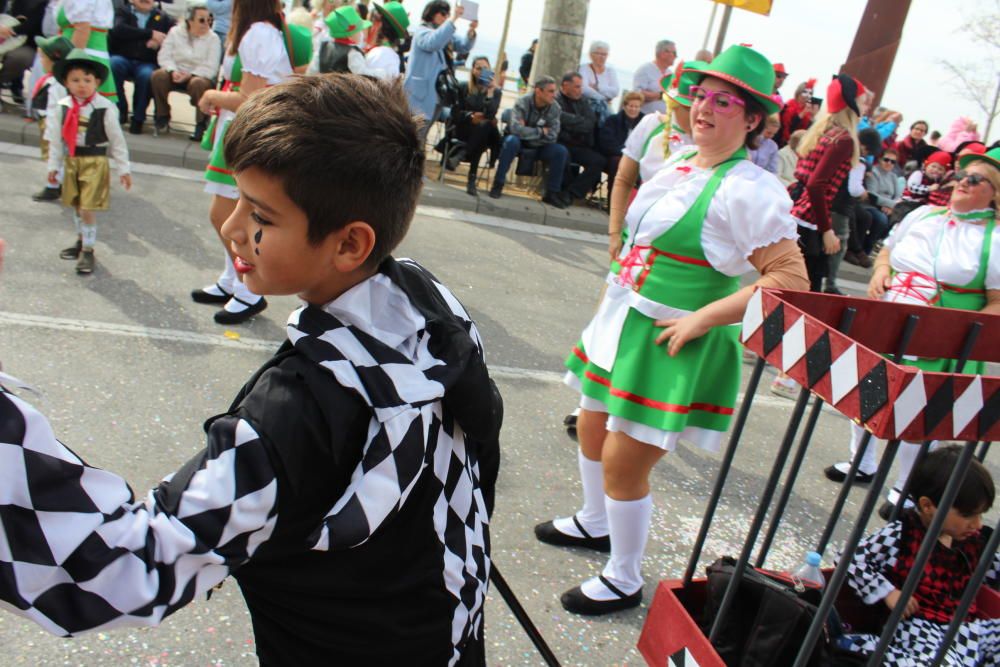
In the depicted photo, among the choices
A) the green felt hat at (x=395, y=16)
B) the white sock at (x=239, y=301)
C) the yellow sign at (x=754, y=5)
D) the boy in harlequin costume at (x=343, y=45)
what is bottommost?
the white sock at (x=239, y=301)

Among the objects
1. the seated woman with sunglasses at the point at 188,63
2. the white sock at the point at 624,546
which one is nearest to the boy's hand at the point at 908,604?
the white sock at the point at 624,546

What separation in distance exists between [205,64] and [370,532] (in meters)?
9.43

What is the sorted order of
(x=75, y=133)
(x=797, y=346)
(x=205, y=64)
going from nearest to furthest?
(x=797, y=346), (x=75, y=133), (x=205, y=64)

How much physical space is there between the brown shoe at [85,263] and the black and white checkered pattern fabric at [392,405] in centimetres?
444

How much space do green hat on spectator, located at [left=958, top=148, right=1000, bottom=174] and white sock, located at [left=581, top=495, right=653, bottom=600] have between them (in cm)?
227

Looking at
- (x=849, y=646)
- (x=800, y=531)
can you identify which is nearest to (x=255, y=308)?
(x=800, y=531)

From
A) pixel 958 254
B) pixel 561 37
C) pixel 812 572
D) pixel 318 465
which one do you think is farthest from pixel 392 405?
pixel 561 37

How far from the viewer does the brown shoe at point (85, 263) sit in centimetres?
518

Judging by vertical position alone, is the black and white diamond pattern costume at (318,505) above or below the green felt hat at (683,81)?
below

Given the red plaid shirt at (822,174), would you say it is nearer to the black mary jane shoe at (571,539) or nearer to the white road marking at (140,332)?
the white road marking at (140,332)

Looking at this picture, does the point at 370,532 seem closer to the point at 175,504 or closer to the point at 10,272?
the point at 175,504

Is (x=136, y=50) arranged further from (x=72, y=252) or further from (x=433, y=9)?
(x=72, y=252)

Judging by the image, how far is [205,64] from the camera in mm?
9469

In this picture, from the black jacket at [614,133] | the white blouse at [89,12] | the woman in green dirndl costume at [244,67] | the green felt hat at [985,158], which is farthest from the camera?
the black jacket at [614,133]
